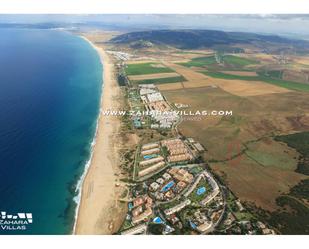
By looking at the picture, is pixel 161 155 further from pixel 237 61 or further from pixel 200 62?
pixel 237 61

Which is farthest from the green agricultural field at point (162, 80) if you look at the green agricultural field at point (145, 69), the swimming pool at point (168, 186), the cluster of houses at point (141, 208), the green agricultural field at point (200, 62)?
the cluster of houses at point (141, 208)

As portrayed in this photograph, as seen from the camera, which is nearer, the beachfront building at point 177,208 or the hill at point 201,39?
the beachfront building at point 177,208

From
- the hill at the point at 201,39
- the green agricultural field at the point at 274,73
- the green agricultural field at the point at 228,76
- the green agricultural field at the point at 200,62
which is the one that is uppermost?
the hill at the point at 201,39

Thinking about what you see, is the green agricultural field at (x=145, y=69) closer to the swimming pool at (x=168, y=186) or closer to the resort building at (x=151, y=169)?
the resort building at (x=151, y=169)

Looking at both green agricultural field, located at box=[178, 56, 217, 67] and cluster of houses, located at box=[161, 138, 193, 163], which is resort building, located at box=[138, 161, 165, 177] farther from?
green agricultural field, located at box=[178, 56, 217, 67]

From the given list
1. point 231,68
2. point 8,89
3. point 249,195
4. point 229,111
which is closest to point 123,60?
point 231,68
